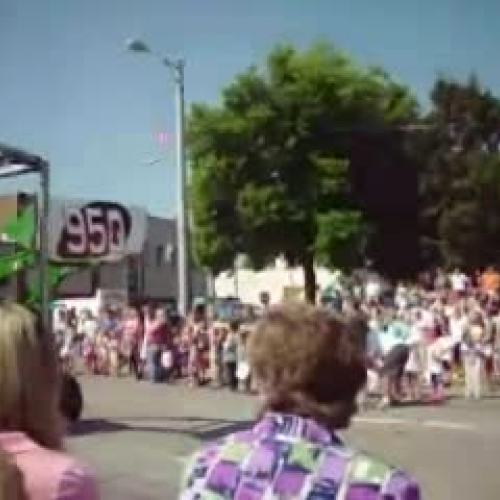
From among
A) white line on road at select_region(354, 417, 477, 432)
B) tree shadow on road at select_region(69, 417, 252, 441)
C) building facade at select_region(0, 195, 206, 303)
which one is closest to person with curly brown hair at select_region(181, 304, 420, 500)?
tree shadow on road at select_region(69, 417, 252, 441)

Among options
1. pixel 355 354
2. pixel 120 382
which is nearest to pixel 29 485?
pixel 355 354

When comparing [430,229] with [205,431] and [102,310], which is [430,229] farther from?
[205,431]

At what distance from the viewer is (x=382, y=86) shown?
50344mm

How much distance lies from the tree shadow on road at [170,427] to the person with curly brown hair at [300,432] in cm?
1244

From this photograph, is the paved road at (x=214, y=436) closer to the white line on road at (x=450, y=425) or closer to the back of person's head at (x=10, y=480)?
the white line on road at (x=450, y=425)

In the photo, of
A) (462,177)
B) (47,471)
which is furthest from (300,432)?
(462,177)

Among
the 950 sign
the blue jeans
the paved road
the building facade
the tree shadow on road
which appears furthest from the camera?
the building facade

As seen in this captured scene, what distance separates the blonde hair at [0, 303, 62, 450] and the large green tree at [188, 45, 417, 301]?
42541 millimetres

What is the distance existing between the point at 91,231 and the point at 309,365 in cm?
1114

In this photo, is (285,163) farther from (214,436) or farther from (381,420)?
(214,436)

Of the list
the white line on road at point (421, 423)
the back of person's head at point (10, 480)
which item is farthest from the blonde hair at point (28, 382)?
the white line on road at point (421, 423)

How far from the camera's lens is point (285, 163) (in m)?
47.0

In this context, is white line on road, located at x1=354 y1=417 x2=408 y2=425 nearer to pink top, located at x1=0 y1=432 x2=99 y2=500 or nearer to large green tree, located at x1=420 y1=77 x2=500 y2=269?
pink top, located at x1=0 y1=432 x2=99 y2=500

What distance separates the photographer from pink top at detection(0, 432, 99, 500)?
296 centimetres
